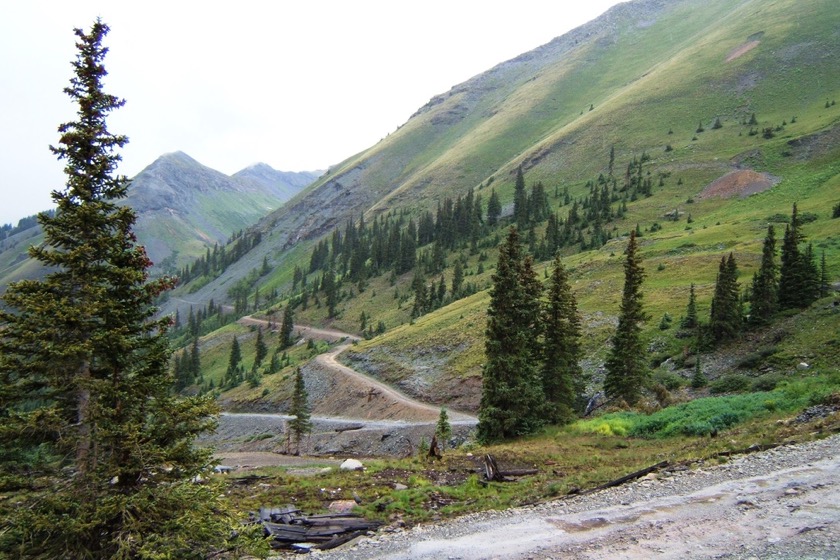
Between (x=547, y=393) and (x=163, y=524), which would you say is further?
(x=547, y=393)

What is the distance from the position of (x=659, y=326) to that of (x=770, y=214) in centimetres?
4410

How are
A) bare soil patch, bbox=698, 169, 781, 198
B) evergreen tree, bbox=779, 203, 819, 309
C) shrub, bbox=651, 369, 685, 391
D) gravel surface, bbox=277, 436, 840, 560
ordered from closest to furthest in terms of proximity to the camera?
gravel surface, bbox=277, 436, 840, 560 → shrub, bbox=651, 369, 685, 391 → evergreen tree, bbox=779, 203, 819, 309 → bare soil patch, bbox=698, 169, 781, 198

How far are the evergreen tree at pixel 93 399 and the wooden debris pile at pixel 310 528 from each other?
277 centimetres

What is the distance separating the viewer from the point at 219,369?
387 feet

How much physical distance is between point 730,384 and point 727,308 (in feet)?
33.3

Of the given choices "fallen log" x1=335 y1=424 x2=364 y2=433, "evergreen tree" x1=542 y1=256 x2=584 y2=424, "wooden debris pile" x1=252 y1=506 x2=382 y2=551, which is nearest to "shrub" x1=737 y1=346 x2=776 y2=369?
"evergreen tree" x1=542 y1=256 x2=584 y2=424

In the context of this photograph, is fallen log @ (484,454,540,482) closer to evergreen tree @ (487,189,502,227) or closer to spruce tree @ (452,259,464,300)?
spruce tree @ (452,259,464,300)

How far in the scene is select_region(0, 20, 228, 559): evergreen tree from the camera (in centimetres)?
1036

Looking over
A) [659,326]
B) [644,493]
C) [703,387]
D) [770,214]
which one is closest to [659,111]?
[770,214]

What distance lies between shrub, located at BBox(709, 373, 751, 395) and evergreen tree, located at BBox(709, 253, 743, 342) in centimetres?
657

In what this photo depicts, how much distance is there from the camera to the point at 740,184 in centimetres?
9394

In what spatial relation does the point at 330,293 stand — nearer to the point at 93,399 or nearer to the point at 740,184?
the point at 740,184

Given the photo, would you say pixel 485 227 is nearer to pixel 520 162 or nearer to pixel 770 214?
pixel 520 162

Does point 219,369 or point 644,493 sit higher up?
point 644,493
